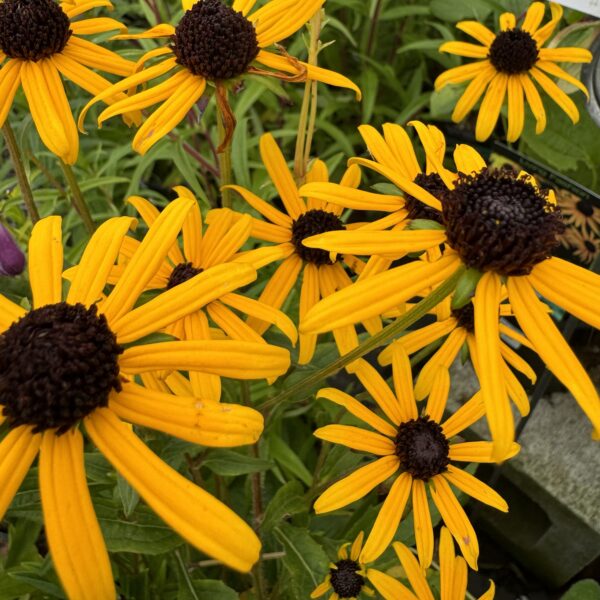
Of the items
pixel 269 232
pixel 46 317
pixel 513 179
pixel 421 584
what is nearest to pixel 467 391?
pixel 421 584

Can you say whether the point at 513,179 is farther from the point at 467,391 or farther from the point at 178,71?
the point at 467,391

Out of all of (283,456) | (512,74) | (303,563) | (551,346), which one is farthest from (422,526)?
(512,74)

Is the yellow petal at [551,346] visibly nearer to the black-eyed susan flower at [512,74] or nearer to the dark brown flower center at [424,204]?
the dark brown flower center at [424,204]

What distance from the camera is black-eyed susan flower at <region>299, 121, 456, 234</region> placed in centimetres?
64

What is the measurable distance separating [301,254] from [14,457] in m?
0.46

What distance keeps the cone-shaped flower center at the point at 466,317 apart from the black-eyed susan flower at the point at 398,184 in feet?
0.56

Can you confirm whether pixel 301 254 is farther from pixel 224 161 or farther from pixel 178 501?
→ pixel 178 501

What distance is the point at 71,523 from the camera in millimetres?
468

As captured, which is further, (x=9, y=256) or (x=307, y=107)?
(x=307, y=107)

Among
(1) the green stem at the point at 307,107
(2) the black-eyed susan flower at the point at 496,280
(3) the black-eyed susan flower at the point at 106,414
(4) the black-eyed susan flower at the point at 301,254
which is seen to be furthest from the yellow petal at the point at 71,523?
(1) the green stem at the point at 307,107

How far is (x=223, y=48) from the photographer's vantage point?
743mm

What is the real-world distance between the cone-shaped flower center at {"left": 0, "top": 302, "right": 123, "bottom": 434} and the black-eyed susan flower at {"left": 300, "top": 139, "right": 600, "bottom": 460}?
0.58ft

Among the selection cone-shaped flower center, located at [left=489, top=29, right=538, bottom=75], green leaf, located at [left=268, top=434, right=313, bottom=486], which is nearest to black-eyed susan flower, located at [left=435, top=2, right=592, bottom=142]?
cone-shaped flower center, located at [left=489, top=29, right=538, bottom=75]

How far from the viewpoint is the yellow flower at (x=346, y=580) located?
828mm
